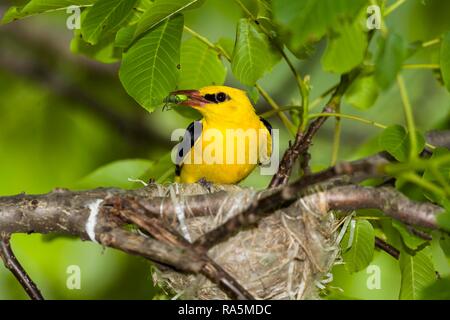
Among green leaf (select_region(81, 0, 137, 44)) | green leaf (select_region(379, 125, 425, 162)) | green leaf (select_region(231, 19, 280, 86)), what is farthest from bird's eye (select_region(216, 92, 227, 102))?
green leaf (select_region(379, 125, 425, 162))

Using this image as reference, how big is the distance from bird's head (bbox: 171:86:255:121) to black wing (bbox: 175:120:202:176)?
0.36 ft

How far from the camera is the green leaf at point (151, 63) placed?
430 centimetres

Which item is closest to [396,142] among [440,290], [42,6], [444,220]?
[444,220]

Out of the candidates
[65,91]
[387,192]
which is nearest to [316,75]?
[65,91]

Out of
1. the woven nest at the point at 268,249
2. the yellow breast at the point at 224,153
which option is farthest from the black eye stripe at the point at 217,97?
the woven nest at the point at 268,249

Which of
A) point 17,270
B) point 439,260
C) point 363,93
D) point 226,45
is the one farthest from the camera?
point 439,260

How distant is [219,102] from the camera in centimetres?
541

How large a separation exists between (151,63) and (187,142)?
1080 mm

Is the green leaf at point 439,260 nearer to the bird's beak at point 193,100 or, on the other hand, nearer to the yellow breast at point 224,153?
the yellow breast at point 224,153

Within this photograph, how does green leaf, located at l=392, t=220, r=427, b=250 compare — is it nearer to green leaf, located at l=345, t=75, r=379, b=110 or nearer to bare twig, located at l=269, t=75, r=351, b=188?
bare twig, located at l=269, t=75, r=351, b=188

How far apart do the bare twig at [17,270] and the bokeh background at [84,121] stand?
151 centimetres

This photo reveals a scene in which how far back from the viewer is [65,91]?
24.3 ft

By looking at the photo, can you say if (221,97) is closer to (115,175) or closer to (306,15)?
(115,175)

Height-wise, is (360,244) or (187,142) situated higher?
(187,142)
